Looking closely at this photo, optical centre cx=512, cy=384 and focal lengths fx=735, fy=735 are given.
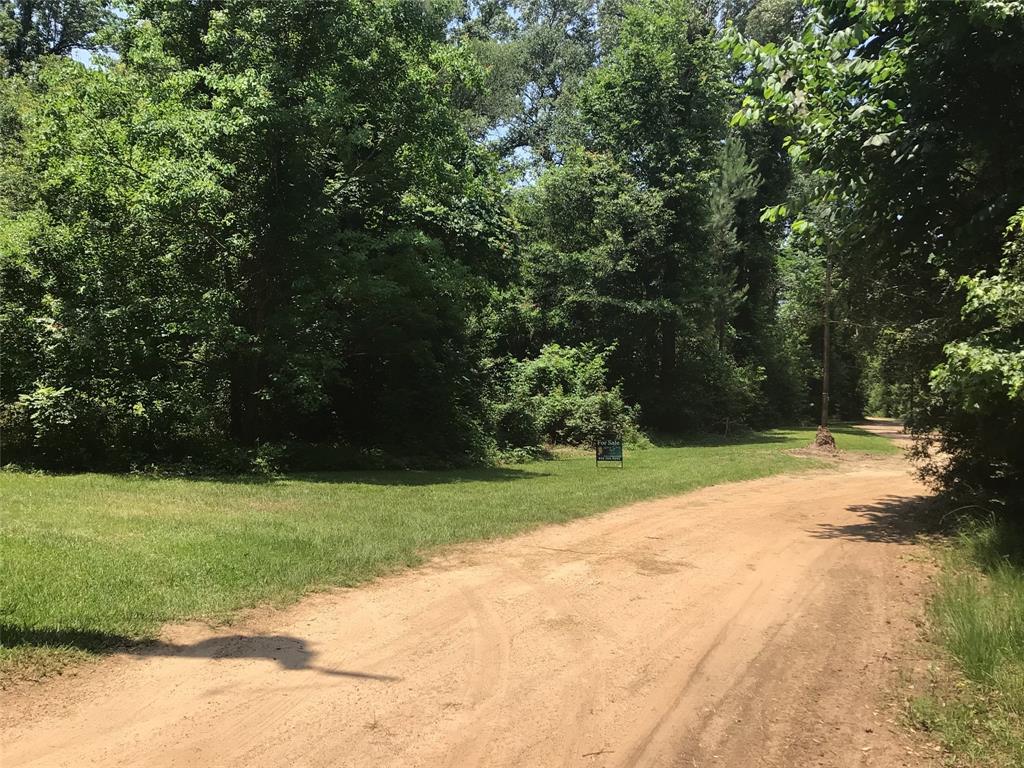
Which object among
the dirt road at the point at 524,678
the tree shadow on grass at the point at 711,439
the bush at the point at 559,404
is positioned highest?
the bush at the point at 559,404

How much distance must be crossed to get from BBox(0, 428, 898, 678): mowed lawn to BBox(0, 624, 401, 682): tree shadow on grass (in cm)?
2

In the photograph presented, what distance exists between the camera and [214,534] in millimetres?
8398

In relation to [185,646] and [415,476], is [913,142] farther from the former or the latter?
[415,476]

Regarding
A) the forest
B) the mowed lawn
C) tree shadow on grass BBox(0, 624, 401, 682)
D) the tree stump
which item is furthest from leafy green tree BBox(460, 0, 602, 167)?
tree shadow on grass BBox(0, 624, 401, 682)

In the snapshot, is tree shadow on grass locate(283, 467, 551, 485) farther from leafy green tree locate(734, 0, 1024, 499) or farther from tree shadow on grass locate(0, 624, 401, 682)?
tree shadow on grass locate(0, 624, 401, 682)

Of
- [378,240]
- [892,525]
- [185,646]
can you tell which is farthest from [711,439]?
[185,646]

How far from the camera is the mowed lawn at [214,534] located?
561 centimetres

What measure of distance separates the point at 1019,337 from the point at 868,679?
428 cm

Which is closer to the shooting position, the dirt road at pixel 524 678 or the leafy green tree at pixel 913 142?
the dirt road at pixel 524 678

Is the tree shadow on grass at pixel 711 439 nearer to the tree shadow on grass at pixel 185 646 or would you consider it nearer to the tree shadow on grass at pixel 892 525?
the tree shadow on grass at pixel 892 525

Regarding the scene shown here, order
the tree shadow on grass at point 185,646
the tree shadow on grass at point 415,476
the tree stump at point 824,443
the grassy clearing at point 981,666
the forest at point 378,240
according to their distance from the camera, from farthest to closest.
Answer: the tree stump at point 824,443 < the tree shadow on grass at point 415,476 < the forest at point 378,240 < the tree shadow on grass at point 185,646 < the grassy clearing at point 981,666

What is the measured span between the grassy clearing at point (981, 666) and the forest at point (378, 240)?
1.82 metres

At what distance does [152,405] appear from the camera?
49.5 feet

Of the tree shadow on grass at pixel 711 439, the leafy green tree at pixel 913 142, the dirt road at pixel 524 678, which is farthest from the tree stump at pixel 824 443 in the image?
the dirt road at pixel 524 678
